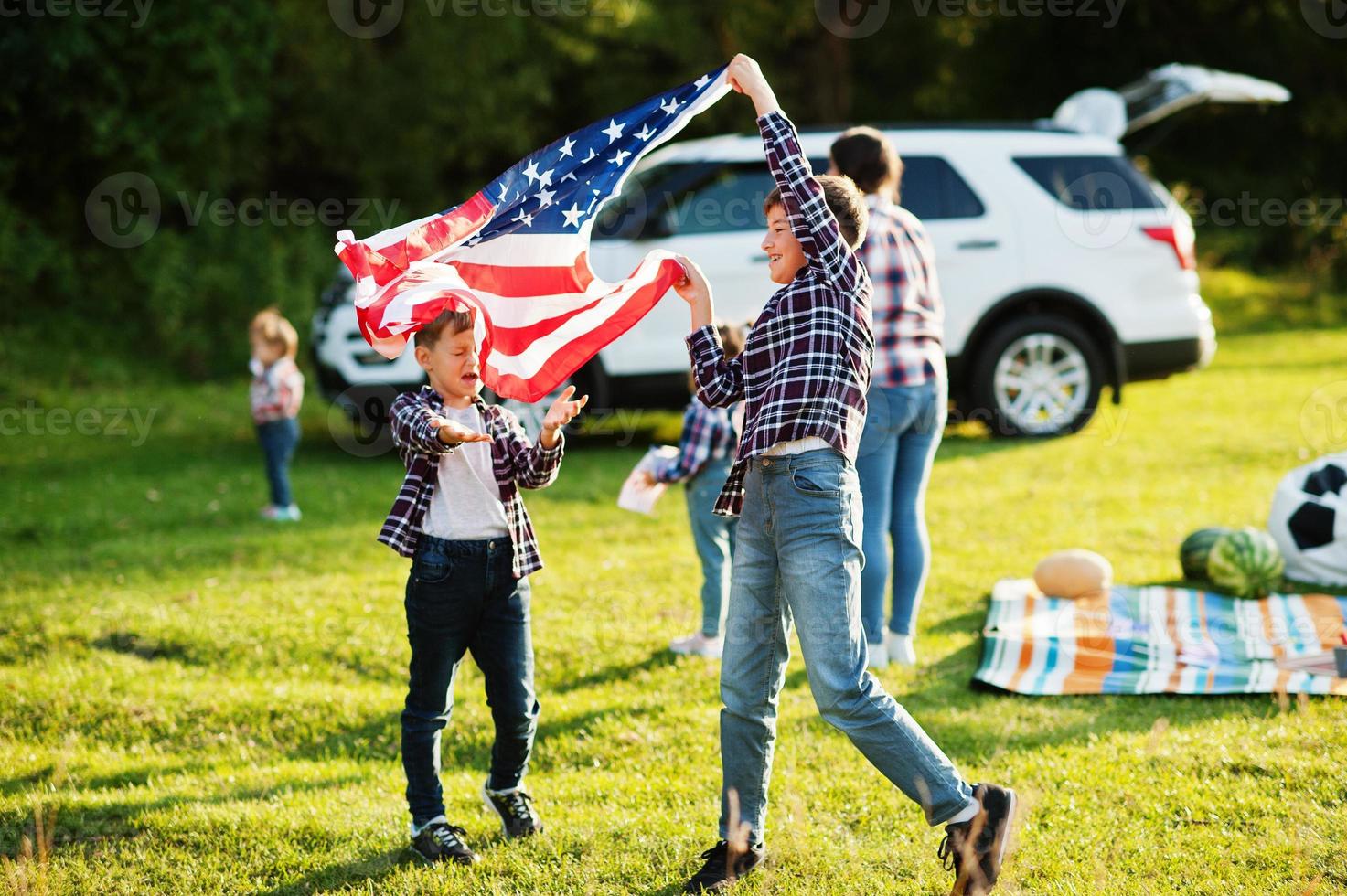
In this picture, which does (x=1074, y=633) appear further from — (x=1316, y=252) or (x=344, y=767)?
(x=1316, y=252)

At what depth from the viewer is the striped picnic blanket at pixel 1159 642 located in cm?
522

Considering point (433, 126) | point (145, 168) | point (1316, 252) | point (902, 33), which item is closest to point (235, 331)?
point (145, 168)

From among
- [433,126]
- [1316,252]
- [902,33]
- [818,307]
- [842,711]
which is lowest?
[842,711]

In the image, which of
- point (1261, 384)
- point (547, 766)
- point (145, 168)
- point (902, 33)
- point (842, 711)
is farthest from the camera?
point (902, 33)

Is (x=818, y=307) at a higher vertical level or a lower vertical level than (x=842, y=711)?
higher

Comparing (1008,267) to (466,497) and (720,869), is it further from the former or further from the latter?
(720,869)

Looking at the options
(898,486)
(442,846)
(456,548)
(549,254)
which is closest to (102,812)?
(442,846)

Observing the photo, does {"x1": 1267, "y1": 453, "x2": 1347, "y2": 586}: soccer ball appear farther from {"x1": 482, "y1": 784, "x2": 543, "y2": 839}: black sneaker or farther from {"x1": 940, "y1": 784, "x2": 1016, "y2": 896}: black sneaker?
{"x1": 482, "y1": 784, "x2": 543, "y2": 839}: black sneaker

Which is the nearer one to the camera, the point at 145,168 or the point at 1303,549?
the point at 1303,549

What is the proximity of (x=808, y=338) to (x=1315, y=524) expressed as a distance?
414 cm

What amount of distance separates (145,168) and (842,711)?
15.2 meters

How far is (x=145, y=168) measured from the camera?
16.4 meters

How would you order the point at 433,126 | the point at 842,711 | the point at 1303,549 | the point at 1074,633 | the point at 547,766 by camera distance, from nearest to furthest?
the point at 842,711
the point at 547,766
the point at 1074,633
the point at 1303,549
the point at 433,126

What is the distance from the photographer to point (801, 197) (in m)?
3.47
